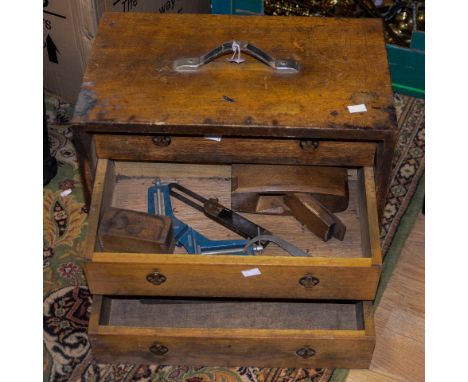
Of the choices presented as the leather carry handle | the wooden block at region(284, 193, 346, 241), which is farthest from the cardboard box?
the wooden block at region(284, 193, 346, 241)

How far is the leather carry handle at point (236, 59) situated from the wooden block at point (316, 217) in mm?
309

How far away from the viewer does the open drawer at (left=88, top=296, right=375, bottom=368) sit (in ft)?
5.52

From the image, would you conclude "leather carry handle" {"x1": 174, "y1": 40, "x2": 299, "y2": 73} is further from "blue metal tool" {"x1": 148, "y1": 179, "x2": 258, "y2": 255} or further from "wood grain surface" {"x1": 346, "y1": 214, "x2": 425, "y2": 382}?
"wood grain surface" {"x1": 346, "y1": 214, "x2": 425, "y2": 382}

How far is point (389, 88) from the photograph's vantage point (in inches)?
65.7

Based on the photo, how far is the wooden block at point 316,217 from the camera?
70.6 inches

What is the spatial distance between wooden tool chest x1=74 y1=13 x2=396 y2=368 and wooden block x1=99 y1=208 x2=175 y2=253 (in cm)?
2

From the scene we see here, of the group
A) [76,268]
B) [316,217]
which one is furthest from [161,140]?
[76,268]

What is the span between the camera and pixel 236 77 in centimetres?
169

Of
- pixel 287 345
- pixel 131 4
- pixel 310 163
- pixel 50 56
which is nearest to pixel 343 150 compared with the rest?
pixel 310 163

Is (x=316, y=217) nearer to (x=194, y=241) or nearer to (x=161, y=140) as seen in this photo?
(x=194, y=241)

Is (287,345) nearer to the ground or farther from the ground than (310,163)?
nearer to the ground

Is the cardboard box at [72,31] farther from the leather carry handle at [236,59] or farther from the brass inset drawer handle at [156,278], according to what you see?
the brass inset drawer handle at [156,278]

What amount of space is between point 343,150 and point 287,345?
447 millimetres

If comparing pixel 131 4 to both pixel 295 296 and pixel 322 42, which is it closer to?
pixel 322 42
